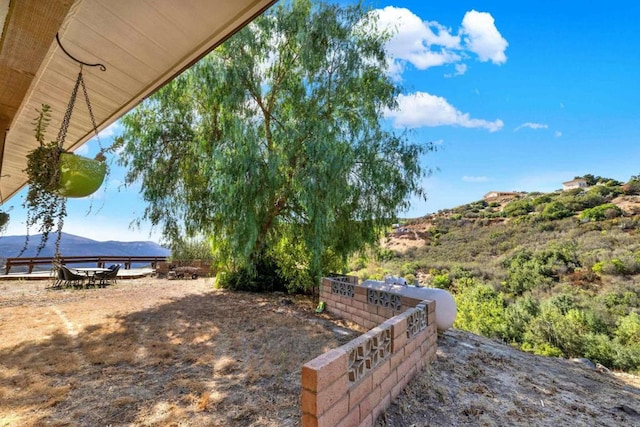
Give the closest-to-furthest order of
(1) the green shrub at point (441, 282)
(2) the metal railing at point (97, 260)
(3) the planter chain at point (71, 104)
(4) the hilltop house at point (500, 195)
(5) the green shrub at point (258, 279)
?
(3) the planter chain at point (71, 104) → (5) the green shrub at point (258, 279) → (2) the metal railing at point (97, 260) → (1) the green shrub at point (441, 282) → (4) the hilltop house at point (500, 195)

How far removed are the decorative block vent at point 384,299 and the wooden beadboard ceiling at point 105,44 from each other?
393 centimetres

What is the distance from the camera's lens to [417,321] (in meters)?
3.25

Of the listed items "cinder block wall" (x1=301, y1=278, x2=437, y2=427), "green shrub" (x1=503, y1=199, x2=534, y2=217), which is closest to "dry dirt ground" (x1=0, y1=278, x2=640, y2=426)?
"cinder block wall" (x1=301, y1=278, x2=437, y2=427)

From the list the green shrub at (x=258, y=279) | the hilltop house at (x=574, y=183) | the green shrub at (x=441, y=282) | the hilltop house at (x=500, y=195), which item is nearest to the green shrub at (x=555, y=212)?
the hilltop house at (x=500, y=195)

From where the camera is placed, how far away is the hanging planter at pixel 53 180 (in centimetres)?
154

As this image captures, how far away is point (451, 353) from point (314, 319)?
7.57ft

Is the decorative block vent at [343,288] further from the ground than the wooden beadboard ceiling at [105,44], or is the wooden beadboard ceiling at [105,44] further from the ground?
the wooden beadboard ceiling at [105,44]

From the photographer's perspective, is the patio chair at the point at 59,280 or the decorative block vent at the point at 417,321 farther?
the patio chair at the point at 59,280

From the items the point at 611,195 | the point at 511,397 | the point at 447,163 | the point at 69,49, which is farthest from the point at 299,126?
the point at 611,195

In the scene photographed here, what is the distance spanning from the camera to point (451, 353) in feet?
13.1

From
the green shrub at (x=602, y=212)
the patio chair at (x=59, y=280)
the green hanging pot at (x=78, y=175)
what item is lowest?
the patio chair at (x=59, y=280)

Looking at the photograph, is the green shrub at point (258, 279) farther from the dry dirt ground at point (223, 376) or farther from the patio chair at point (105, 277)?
the patio chair at point (105, 277)

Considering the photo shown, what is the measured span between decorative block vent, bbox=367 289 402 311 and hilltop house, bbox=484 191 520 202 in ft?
113

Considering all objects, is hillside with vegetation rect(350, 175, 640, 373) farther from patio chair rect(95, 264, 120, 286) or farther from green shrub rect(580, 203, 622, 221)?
patio chair rect(95, 264, 120, 286)
